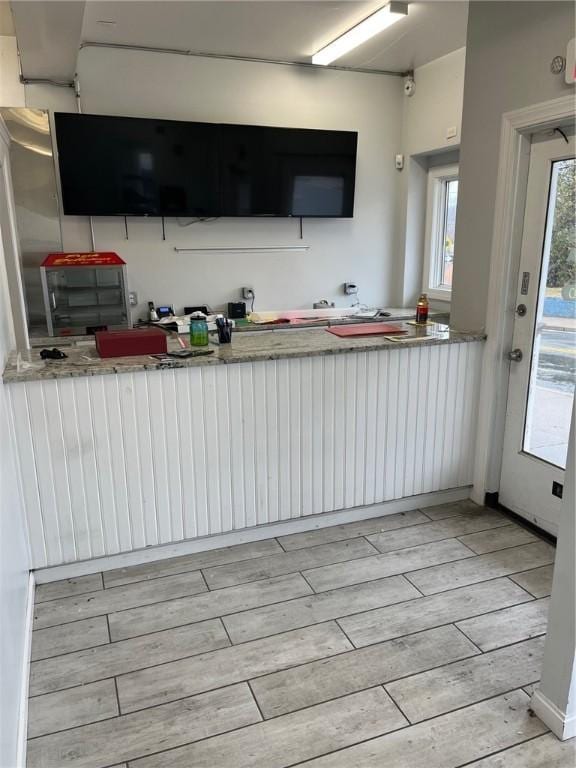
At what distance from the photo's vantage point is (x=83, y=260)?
4.05 meters

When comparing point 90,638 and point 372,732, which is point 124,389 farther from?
point 372,732

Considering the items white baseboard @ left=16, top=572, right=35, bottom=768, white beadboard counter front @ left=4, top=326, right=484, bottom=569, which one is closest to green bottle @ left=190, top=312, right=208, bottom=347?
white beadboard counter front @ left=4, top=326, right=484, bottom=569

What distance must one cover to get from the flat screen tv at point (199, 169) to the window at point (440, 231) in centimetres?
77

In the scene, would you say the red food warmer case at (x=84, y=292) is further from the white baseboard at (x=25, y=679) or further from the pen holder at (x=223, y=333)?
the white baseboard at (x=25, y=679)

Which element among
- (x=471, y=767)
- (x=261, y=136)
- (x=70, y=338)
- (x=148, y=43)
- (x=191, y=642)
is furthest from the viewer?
(x=261, y=136)

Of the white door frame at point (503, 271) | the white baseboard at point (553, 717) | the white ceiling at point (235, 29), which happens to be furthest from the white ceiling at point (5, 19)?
the white baseboard at point (553, 717)

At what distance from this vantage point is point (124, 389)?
2.43 m

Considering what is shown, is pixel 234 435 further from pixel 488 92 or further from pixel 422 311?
pixel 488 92

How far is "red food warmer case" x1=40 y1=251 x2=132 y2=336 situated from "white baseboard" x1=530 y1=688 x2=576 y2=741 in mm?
3444

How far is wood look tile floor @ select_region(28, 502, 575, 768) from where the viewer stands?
5.55 feet

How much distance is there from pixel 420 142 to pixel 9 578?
4.59 metres

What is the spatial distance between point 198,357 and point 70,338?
1754 mm

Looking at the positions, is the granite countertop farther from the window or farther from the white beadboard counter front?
the window

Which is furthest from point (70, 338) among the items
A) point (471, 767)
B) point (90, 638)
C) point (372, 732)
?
point (471, 767)
